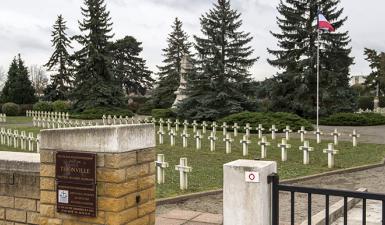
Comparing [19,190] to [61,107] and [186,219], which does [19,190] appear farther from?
[61,107]

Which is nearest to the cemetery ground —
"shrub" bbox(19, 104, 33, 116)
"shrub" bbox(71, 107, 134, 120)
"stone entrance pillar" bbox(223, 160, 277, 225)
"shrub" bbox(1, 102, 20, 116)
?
"stone entrance pillar" bbox(223, 160, 277, 225)

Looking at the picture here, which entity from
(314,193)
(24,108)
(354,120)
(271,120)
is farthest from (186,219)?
(24,108)

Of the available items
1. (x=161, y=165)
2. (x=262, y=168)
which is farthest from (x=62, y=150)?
(x=161, y=165)

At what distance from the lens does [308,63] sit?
34.5 metres

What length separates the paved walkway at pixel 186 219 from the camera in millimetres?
6263

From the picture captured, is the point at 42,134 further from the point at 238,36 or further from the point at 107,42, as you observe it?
the point at 107,42

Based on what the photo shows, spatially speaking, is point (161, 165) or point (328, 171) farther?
point (328, 171)

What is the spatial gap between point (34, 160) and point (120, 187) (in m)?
1.48

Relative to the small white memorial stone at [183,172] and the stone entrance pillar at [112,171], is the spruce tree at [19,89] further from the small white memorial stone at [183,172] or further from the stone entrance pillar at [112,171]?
the stone entrance pillar at [112,171]

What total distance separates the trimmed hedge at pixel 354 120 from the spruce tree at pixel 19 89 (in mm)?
37081

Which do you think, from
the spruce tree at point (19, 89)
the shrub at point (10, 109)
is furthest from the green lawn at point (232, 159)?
the spruce tree at point (19, 89)

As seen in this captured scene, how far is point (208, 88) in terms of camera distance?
110 ft

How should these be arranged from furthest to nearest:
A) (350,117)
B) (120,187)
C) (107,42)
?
1. (107,42)
2. (350,117)
3. (120,187)

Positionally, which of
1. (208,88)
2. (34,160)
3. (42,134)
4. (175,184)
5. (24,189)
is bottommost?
(175,184)
